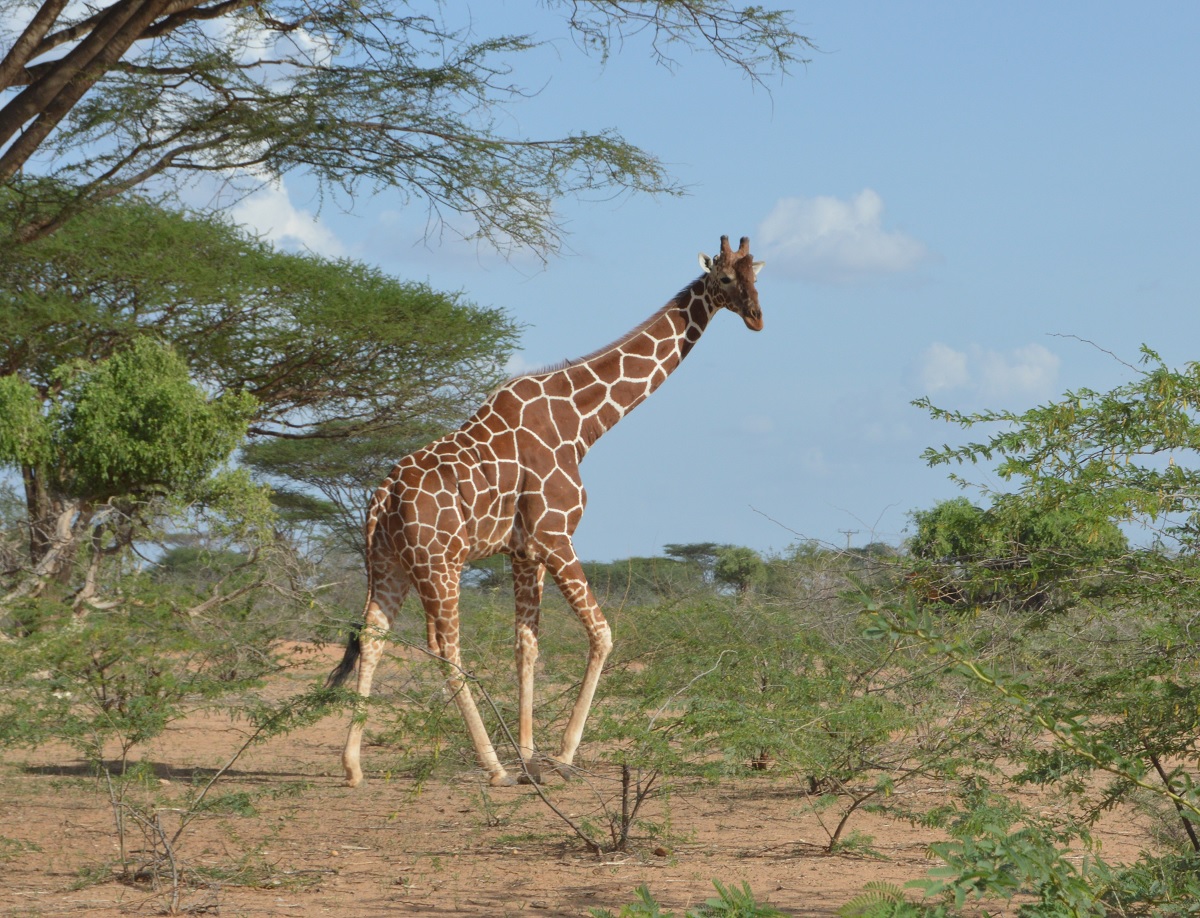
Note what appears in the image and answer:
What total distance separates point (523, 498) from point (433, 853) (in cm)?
227

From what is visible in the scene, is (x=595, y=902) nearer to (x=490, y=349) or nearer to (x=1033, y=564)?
(x=1033, y=564)

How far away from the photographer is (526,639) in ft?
25.0

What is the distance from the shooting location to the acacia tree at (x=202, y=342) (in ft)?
49.6

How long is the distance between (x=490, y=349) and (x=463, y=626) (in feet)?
35.5

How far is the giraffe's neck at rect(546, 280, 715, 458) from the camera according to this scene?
793 centimetres

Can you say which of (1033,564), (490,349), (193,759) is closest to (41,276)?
(490,349)

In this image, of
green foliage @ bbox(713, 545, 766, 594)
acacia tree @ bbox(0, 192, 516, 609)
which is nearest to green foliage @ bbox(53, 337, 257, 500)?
acacia tree @ bbox(0, 192, 516, 609)

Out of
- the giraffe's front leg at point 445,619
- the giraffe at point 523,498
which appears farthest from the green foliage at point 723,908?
the giraffe's front leg at point 445,619

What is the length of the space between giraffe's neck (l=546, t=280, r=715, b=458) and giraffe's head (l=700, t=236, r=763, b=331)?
0.20 meters

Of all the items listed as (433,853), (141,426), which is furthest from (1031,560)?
(141,426)

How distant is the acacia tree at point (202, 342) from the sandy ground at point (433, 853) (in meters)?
8.07

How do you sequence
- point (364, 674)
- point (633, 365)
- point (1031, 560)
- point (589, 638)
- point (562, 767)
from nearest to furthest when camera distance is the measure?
1. point (1031, 560)
2. point (562, 767)
3. point (364, 674)
4. point (589, 638)
5. point (633, 365)

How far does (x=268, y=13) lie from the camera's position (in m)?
12.3

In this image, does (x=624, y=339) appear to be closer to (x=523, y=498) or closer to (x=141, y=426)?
Answer: (x=523, y=498)
